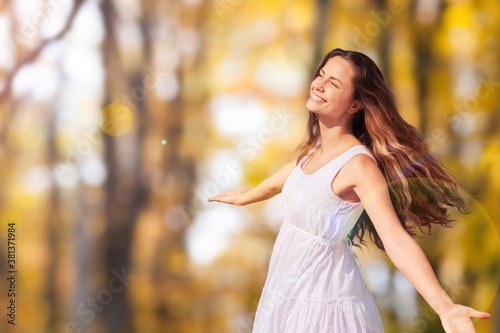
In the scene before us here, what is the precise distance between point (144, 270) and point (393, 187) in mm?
1948

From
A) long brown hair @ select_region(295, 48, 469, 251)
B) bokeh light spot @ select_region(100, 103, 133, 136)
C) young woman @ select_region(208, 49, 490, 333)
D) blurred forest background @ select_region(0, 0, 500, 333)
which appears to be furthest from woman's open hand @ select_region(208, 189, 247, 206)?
bokeh light spot @ select_region(100, 103, 133, 136)

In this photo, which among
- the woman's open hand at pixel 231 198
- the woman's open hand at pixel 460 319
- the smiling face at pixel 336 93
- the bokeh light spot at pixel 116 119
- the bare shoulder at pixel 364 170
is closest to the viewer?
the woman's open hand at pixel 460 319

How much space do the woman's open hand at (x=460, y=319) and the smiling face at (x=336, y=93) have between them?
1.83 feet

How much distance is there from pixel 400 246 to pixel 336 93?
1.34 feet

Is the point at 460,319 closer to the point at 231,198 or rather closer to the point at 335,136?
the point at 335,136

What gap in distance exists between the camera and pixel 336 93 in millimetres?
1716

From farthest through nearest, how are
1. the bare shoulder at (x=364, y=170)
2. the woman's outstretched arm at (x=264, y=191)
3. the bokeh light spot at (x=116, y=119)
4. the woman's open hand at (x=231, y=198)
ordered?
the bokeh light spot at (x=116, y=119)
the woman's open hand at (x=231, y=198)
the woman's outstretched arm at (x=264, y=191)
the bare shoulder at (x=364, y=170)

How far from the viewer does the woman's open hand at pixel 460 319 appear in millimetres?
1373

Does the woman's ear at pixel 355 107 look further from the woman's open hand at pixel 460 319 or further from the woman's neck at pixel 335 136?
the woman's open hand at pixel 460 319

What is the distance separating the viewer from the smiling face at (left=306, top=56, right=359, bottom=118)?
1.72 m

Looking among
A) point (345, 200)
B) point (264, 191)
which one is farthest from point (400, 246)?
point (264, 191)

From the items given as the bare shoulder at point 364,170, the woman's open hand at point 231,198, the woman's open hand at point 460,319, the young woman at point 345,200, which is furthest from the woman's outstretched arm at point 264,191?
the woman's open hand at point 460,319

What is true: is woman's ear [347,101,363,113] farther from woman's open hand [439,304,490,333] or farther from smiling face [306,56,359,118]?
woman's open hand [439,304,490,333]

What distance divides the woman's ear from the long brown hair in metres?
0.01
